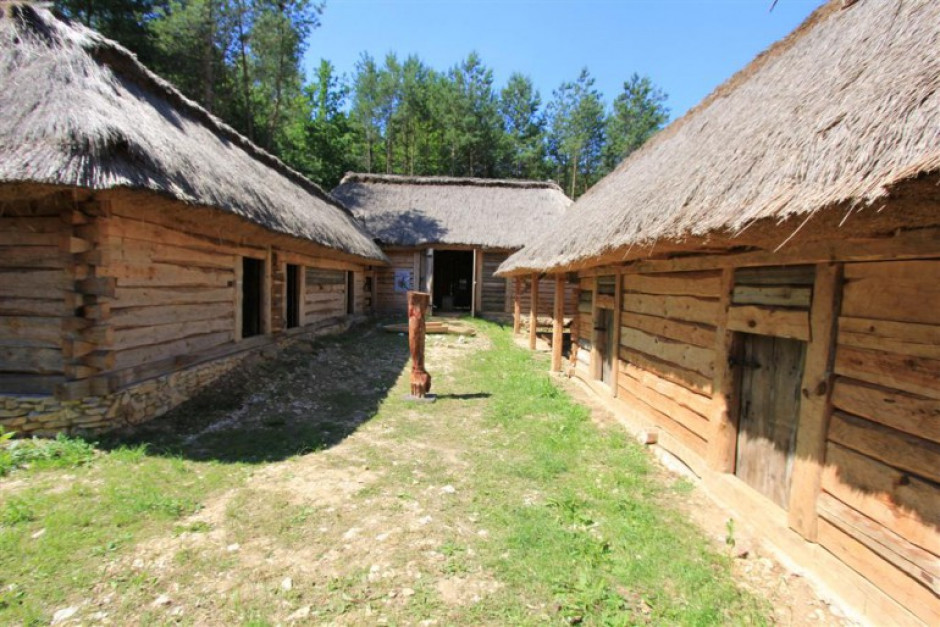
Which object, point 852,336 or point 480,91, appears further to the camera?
point 480,91

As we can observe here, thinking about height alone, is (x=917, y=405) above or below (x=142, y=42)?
Result: below

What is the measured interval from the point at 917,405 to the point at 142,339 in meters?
7.26

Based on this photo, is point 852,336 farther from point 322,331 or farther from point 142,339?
point 322,331

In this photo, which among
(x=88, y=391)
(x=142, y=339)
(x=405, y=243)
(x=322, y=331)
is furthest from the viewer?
(x=405, y=243)

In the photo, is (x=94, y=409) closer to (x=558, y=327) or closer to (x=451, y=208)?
(x=558, y=327)

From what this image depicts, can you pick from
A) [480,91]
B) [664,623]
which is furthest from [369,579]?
[480,91]

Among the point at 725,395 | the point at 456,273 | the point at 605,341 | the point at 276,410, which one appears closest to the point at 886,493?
the point at 725,395

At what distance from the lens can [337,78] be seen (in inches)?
1156

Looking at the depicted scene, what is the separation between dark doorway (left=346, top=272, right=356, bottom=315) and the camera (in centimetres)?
1388

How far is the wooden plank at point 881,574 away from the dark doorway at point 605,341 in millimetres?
4027

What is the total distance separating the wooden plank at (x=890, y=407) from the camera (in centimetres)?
221

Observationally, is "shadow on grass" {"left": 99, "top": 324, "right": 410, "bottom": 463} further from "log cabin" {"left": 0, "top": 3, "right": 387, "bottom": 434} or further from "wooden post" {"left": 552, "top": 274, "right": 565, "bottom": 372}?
"wooden post" {"left": 552, "top": 274, "right": 565, "bottom": 372}

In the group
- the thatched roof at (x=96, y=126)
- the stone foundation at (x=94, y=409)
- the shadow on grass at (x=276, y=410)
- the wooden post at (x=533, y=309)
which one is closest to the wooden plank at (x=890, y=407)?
the shadow on grass at (x=276, y=410)

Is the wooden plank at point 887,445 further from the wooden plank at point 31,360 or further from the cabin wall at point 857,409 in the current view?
the wooden plank at point 31,360
